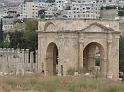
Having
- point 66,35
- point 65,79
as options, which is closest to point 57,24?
point 66,35

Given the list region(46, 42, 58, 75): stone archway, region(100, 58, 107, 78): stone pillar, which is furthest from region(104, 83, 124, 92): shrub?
region(46, 42, 58, 75): stone archway

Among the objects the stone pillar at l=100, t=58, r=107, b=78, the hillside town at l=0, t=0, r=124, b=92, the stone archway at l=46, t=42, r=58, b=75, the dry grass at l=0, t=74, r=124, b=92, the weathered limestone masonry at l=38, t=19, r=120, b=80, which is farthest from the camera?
the stone archway at l=46, t=42, r=58, b=75

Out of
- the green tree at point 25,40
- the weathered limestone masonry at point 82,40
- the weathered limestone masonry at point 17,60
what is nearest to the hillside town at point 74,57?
the weathered limestone masonry at point 82,40

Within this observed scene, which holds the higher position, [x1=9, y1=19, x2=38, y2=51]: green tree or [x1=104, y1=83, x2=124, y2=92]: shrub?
[x1=9, y1=19, x2=38, y2=51]: green tree

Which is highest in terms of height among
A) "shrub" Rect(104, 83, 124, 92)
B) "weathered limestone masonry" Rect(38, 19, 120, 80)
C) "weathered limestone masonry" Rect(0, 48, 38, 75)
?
"weathered limestone masonry" Rect(38, 19, 120, 80)

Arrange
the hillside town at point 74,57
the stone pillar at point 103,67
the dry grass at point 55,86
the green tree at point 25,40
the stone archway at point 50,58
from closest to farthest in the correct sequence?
the dry grass at point 55,86 → the hillside town at point 74,57 → the stone pillar at point 103,67 → the stone archway at point 50,58 → the green tree at point 25,40

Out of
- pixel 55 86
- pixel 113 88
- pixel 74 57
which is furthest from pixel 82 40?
pixel 113 88

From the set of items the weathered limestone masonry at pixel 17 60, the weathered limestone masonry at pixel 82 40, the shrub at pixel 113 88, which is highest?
the weathered limestone masonry at pixel 82 40

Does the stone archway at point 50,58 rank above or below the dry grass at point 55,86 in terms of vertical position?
above

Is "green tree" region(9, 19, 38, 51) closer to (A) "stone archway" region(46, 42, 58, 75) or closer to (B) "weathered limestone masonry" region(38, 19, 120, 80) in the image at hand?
(A) "stone archway" region(46, 42, 58, 75)

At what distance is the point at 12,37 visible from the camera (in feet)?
175

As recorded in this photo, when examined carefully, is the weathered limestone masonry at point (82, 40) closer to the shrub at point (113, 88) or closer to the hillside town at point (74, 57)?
the hillside town at point (74, 57)

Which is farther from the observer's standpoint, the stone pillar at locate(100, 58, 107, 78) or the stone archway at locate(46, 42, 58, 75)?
the stone archway at locate(46, 42, 58, 75)

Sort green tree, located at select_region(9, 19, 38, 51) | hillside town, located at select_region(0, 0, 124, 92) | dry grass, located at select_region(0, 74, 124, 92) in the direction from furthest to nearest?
green tree, located at select_region(9, 19, 38, 51) < hillside town, located at select_region(0, 0, 124, 92) < dry grass, located at select_region(0, 74, 124, 92)
